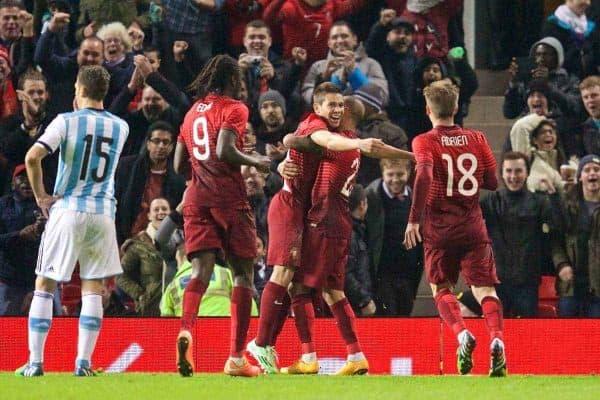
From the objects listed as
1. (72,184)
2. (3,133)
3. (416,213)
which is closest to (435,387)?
(416,213)

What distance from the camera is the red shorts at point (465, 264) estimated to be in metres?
10.5

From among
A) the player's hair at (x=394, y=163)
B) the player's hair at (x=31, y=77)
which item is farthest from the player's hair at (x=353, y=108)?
the player's hair at (x=31, y=77)

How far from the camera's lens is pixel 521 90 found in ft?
50.7

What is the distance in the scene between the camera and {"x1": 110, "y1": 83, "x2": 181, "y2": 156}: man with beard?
46.9 ft

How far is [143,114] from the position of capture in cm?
1457

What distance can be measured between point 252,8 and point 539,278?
4.47 m

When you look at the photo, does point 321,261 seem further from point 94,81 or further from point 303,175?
point 94,81

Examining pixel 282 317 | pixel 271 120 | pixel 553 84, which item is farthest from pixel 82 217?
pixel 553 84

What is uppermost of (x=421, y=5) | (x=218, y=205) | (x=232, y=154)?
(x=421, y=5)

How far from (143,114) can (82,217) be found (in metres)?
4.91

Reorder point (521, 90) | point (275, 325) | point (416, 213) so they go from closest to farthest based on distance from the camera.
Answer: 1. point (416, 213)
2. point (275, 325)
3. point (521, 90)

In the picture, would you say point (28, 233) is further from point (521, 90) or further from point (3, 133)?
point (521, 90)

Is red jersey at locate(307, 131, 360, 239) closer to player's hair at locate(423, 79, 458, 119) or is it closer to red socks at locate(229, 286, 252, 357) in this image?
player's hair at locate(423, 79, 458, 119)

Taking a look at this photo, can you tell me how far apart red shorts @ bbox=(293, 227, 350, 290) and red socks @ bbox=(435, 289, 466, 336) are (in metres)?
0.73
